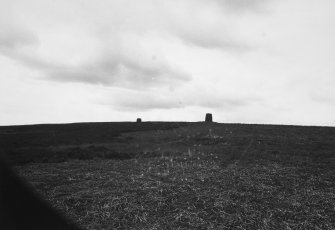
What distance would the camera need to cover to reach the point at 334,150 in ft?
60.1

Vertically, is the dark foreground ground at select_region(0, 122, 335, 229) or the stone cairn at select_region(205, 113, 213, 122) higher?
the stone cairn at select_region(205, 113, 213, 122)

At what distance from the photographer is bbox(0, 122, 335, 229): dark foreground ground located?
8.72m

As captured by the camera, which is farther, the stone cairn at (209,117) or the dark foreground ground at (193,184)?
the stone cairn at (209,117)

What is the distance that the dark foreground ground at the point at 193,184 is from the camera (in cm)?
872

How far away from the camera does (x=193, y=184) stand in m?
11.7

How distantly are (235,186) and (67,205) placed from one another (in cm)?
607

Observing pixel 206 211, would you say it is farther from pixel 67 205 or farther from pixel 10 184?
pixel 10 184

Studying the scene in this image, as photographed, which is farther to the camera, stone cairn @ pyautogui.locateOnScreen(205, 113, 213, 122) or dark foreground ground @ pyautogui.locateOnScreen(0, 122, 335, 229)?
stone cairn @ pyautogui.locateOnScreen(205, 113, 213, 122)

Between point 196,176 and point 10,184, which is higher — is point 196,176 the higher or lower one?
the lower one

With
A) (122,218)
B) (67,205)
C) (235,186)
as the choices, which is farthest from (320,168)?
(67,205)

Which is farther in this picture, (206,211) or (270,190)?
(270,190)

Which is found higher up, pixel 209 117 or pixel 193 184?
pixel 209 117

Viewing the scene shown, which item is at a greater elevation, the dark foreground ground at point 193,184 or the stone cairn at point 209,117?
the stone cairn at point 209,117

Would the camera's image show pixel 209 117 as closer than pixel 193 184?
No
